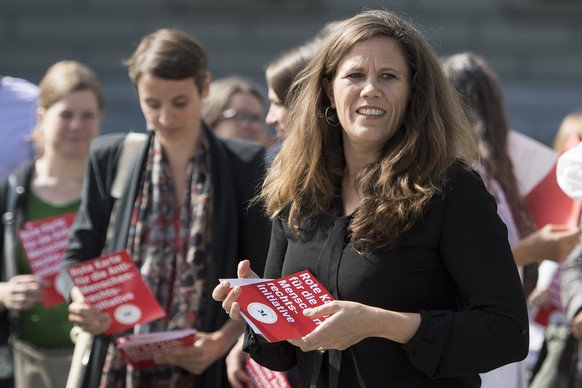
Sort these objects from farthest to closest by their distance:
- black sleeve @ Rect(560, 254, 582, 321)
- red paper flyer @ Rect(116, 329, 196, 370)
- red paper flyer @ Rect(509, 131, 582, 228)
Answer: black sleeve @ Rect(560, 254, 582, 321), red paper flyer @ Rect(509, 131, 582, 228), red paper flyer @ Rect(116, 329, 196, 370)

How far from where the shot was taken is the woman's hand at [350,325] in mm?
2531

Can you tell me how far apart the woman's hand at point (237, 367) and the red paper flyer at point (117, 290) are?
0.30m

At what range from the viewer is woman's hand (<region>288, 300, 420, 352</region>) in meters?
2.53

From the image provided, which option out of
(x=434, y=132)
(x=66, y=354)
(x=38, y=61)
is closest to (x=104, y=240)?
(x=66, y=354)

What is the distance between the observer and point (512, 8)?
14633 millimetres

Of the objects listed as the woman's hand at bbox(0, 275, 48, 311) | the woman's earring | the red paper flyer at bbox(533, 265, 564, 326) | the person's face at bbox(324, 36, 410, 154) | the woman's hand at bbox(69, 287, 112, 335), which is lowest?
the red paper flyer at bbox(533, 265, 564, 326)

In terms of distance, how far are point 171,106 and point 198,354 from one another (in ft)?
2.91

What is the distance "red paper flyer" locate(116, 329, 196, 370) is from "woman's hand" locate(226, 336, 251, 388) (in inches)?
8.3

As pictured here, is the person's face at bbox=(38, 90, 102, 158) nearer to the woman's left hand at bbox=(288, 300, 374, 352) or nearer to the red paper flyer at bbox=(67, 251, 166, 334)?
the red paper flyer at bbox=(67, 251, 166, 334)

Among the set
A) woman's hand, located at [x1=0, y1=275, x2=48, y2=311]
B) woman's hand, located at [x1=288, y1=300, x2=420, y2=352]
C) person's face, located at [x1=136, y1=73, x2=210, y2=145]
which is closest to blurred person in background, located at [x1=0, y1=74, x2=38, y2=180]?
woman's hand, located at [x1=0, y1=275, x2=48, y2=311]

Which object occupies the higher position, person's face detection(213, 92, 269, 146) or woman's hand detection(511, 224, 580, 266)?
woman's hand detection(511, 224, 580, 266)

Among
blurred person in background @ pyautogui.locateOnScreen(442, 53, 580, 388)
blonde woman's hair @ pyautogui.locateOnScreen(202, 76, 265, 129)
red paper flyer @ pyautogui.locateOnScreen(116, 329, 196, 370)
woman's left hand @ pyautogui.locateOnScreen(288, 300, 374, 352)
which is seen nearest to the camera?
woman's left hand @ pyautogui.locateOnScreen(288, 300, 374, 352)

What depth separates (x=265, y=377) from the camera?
3.56 metres

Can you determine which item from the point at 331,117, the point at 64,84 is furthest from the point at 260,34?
the point at 331,117
